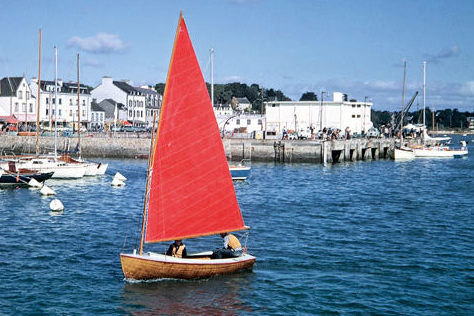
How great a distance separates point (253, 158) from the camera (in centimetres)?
8600

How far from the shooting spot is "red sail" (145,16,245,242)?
917 inches

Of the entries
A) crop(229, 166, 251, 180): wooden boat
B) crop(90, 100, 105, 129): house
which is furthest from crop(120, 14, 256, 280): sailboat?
crop(90, 100, 105, 129): house

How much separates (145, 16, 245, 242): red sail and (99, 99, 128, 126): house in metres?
113

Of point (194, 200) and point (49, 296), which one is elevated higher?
point (194, 200)

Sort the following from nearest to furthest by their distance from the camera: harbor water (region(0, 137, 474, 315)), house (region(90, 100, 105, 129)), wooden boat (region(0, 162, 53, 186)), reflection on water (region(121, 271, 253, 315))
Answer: reflection on water (region(121, 271, 253, 315)), harbor water (region(0, 137, 474, 315)), wooden boat (region(0, 162, 53, 186)), house (region(90, 100, 105, 129))

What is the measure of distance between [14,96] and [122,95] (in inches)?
1242

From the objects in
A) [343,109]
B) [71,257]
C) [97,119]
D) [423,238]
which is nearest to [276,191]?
[423,238]

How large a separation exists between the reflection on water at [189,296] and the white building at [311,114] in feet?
308

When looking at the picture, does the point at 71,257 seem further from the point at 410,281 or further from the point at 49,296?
the point at 410,281

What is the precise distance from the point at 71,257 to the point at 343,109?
95.3 m

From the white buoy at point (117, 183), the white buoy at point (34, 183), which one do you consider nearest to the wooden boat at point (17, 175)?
the white buoy at point (34, 183)

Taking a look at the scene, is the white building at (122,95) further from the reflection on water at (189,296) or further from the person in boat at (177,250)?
the reflection on water at (189,296)

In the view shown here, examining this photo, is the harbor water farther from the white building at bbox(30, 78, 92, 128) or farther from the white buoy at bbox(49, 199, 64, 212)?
the white building at bbox(30, 78, 92, 128)

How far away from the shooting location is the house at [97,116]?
131625 millimetres
